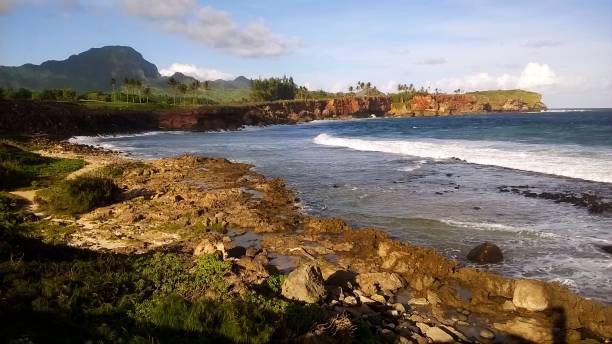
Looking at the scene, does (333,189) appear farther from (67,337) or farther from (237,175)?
(67,337)

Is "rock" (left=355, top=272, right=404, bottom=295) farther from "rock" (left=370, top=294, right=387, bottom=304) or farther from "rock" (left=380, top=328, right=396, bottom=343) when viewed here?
"rock" (left=380, top=328, right=396, bottom=343)

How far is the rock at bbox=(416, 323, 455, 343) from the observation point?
7.84 metres

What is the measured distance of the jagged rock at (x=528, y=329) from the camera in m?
8.23

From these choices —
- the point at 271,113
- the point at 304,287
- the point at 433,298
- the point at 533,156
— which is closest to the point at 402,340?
the point at 304,287

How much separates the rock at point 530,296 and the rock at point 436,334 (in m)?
2.52

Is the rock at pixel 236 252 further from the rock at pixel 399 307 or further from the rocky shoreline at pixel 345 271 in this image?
the rock at pixel 399 307

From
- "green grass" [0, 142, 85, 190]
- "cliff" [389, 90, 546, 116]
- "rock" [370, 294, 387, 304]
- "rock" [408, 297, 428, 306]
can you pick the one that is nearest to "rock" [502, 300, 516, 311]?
"rock" [408, 297, 428, 306]

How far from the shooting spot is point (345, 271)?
1088cm

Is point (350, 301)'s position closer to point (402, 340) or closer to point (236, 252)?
point (402, 340)

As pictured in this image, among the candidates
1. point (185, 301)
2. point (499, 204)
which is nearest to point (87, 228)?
point (185, 301)

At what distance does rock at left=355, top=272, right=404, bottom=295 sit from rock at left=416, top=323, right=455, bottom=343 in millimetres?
1822

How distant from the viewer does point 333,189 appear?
22.5 meters

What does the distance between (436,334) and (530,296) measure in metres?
2.88

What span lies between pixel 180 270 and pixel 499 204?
14675mm
